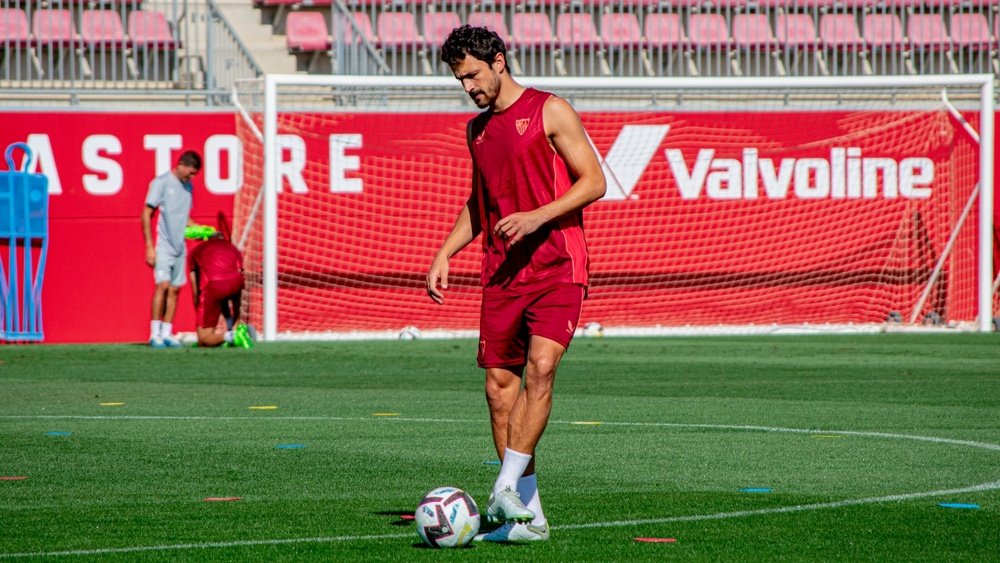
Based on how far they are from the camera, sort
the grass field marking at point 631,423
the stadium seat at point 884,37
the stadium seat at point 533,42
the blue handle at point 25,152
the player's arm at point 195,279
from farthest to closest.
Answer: the stadium seat at point 884,37, the stadium seat at point 533,42, the player's arm at point 195,279, the blue handle at point 25,152, the grass field marking at point 631,423

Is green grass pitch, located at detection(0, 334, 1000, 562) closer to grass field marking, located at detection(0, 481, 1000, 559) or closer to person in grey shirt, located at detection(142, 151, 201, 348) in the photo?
grass field marking, located at detection(0, 481, 1000, 559)

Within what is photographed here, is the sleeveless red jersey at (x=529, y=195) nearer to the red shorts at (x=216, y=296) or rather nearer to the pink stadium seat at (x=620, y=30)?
the red shorts at (x=216, y=296)

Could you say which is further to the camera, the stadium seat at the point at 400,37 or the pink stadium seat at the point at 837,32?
the pink stadium seat at the point at 837,32

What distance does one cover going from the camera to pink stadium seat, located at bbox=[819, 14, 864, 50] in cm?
1980

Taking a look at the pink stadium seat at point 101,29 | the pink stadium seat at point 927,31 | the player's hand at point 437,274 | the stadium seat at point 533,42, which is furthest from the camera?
the pink stadium seat at point 927,31

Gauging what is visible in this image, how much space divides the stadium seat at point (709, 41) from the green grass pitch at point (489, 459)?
813 cm

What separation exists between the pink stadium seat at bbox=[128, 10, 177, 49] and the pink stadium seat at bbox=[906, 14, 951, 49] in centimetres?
978

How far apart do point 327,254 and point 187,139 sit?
81.5 inches

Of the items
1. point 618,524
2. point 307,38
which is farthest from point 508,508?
point 307,38

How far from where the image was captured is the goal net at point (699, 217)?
16938 millimetres

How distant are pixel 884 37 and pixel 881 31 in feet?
0.35

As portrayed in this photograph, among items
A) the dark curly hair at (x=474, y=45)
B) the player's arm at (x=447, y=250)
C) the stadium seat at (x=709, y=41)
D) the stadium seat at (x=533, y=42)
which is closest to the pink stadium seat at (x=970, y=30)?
the stadium seat at (x=709, y=41)

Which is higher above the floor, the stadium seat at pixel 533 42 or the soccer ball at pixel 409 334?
the stadium seat at pixel 533 42

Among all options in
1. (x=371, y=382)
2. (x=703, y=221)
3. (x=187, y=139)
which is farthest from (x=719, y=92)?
(x=371, y=382)
